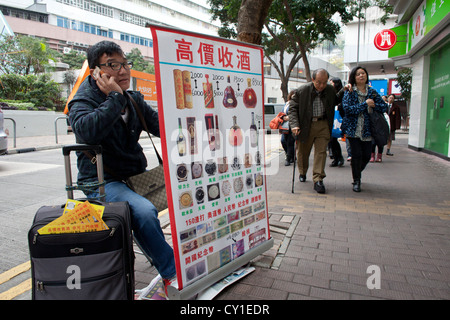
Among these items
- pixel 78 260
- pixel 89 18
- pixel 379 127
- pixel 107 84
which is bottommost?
pixel 78 260

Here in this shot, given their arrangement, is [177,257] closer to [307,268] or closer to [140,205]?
[140,205]

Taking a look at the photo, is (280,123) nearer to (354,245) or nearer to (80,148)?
(354,245)

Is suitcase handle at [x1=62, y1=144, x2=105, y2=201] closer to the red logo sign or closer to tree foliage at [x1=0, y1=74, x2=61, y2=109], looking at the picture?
the red logo sign

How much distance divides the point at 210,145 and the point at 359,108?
3.41 meters

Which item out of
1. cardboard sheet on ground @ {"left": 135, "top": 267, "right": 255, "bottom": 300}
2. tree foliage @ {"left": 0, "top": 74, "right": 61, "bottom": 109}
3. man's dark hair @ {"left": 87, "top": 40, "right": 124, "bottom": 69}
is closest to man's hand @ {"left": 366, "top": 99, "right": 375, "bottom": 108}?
cardboard sheet on ground @ {"left": 135, "top": 267, "right": 255, "bottom": 300}

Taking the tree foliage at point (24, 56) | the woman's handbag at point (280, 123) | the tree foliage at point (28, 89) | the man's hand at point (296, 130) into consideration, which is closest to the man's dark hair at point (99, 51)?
the man's hand at point (296, 130)

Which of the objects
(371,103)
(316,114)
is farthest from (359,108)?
(316,114)

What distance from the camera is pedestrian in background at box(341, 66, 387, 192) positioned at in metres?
4.76

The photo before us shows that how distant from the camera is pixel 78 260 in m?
1.61

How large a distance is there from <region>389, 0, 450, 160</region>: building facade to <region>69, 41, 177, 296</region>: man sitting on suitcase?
7544mm

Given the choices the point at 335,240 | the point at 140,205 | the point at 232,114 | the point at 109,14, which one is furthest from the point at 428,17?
the point at 109,14

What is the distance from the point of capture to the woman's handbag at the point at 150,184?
2180 millimetres

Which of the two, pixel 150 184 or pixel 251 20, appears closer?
pixel 150 184
